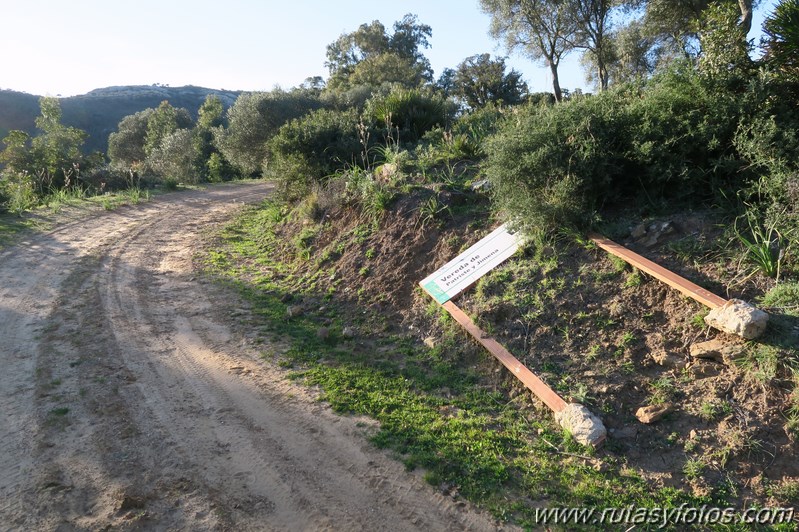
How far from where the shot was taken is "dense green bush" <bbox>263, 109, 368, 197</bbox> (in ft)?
37.6

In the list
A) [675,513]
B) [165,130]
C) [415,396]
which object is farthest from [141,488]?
[165,130]

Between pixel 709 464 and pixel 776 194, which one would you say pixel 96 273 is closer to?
pixel 709 464

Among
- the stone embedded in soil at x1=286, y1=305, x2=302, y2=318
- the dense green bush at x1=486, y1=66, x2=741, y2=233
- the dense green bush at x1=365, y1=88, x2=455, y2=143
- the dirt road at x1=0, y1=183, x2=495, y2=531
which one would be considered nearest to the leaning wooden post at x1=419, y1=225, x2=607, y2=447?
the dense green bush at x1=486, y1=66, x2=741, y2=233

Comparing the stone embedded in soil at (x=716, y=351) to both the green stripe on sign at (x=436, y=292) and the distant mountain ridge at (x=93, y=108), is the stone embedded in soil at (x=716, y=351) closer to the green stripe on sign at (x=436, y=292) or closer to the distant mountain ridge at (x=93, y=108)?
the green stripe on sign at (x=436, y=292)

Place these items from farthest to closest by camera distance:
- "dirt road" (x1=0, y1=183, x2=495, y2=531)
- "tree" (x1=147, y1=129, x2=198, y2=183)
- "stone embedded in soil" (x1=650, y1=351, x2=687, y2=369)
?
1. "tree" (x1=147, y1=129, x2=198, y2=183)
2. "stone embedded in soil" (x1=650, y1=351, x2=687, y2=369)
3. "dirt road" (x1=0, y1=183, x2=495, y2=531)

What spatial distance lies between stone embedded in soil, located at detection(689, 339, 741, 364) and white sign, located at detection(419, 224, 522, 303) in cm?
245

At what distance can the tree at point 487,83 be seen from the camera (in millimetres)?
32312

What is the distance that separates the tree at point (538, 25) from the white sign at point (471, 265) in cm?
1555

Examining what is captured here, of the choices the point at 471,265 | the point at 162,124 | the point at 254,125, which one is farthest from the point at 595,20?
the point at 162,124

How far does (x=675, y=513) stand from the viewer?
3.61 metres

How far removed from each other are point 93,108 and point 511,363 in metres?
85.1

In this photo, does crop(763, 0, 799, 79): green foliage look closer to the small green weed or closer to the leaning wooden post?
the leaning wooden post

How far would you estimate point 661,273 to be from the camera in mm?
5281

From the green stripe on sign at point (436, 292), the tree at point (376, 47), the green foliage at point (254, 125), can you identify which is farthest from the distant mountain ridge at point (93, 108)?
the green stripe on sign at point (436, 292)
